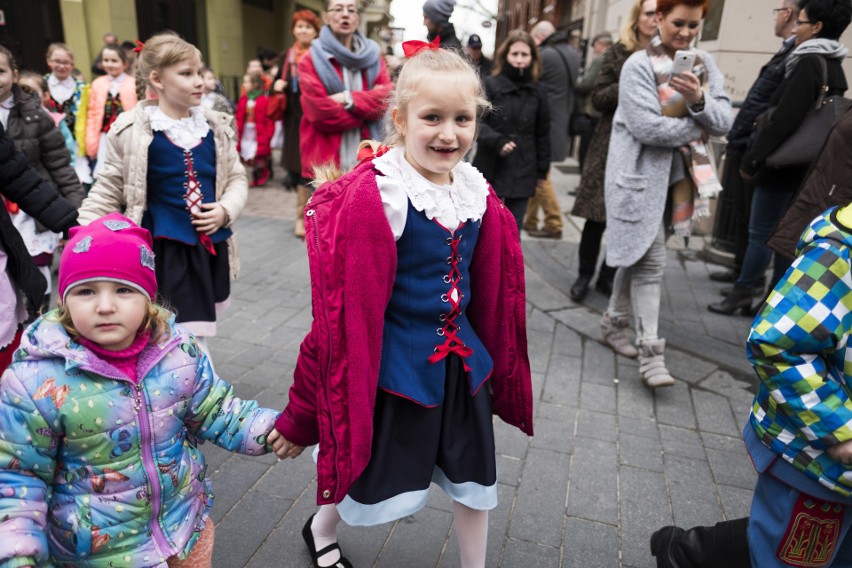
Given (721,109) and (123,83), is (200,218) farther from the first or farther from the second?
(123,83)

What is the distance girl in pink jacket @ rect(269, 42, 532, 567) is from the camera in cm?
179

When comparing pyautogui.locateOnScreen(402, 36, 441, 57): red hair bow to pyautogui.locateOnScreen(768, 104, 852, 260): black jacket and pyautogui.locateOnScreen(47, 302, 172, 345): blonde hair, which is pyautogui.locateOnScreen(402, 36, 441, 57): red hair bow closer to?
pyautogui.locateOnScreen(47, 302, 172, 345): blonde hair

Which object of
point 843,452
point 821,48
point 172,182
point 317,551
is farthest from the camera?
point 821,48

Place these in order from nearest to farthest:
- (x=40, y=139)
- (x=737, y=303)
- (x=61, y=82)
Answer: (x=40, y=139)
(x=737, y=303)
(x=61, y=82)

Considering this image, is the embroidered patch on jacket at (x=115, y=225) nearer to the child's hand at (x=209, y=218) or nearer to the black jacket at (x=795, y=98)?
the child's hand at (x=209, y=218)

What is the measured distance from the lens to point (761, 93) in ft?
16.1

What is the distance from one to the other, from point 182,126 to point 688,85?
2.63m

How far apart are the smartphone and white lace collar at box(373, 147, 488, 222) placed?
6.71 ft

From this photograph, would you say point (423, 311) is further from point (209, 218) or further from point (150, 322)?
point (209, 218)

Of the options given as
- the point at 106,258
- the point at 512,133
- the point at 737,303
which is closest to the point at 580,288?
the point at 737,303

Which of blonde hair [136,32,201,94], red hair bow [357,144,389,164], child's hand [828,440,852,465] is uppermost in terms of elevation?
blonde hair [136,32,201,94]

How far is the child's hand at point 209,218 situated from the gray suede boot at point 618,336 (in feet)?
8.61

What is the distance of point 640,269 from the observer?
3898 mm

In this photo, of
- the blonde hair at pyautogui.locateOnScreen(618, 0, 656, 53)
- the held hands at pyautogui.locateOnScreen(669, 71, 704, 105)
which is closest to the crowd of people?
the held hands at pyautogui.locateOnScreen(669, 71, 704, 105)
